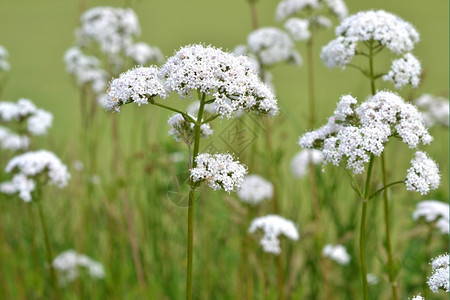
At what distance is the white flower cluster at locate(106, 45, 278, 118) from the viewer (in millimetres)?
2014

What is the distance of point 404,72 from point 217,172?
147cm

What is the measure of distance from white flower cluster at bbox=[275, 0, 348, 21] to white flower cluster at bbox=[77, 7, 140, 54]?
1310 mm

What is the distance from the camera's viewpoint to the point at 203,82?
200cm

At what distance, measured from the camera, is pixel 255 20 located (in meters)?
4.16

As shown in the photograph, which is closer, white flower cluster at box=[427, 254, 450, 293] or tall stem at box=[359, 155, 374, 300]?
white flower cluster at box=[427, 254, 450, 293]

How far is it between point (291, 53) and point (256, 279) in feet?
6.12

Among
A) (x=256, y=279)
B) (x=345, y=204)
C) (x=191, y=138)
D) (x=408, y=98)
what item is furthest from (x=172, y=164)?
(x=191, y=138)

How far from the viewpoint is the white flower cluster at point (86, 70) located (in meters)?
5.27

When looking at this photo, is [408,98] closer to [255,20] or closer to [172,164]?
[255,20]

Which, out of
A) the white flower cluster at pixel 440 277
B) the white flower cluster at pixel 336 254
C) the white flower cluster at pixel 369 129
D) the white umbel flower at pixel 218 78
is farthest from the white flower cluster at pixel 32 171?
the white flower cluster at pixel 440 277

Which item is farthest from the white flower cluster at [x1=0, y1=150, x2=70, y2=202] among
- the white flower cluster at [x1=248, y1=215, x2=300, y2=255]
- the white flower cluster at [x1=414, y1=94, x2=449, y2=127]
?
the white flower cluster at [x1=414, y1=94, x2=449, y2=127]

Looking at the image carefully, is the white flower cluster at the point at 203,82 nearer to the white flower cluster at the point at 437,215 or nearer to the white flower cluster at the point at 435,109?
the white flower cluster at the point at 437,215

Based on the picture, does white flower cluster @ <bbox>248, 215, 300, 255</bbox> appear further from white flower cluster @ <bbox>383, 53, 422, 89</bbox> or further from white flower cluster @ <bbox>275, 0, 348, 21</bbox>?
A: white flower cluster @ <bbox>275, 0, 348, 21</bbox>

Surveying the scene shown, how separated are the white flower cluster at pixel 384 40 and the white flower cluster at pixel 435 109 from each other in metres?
1.95
